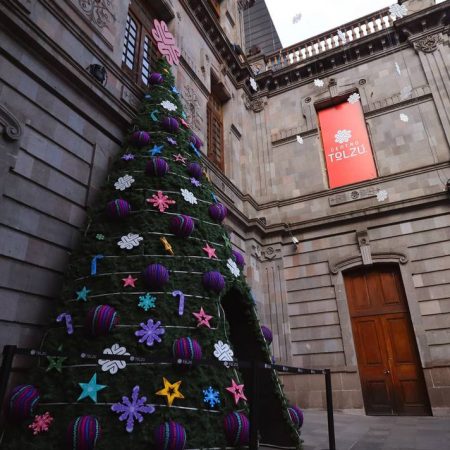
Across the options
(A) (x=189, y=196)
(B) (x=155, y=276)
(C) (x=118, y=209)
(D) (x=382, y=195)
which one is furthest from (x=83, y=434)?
(D) (x=382, y=195)

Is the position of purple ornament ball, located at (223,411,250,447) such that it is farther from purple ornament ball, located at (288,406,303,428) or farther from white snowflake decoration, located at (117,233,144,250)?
white snowflake decoration, located at (117,233,144,250)

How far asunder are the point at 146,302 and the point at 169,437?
4.34 feet

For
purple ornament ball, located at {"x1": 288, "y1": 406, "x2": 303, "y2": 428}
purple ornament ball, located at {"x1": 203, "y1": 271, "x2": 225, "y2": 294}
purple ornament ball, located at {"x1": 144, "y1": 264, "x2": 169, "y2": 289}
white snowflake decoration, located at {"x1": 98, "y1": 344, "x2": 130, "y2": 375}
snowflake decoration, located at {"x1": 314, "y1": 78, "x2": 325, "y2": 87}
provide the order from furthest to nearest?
snowflake decoration, located at {"x1": 314, "y1": 78, "x2": 325, "y2": 87} → purple ornament ball, located at {"x1": 288, "y1": 406, "x2": 303, "y2": 428} → purple ornament ball, located at {"x1": 203, "y1": 271, "x2": 225, "y2": 294} → purple ornament ball, located at {"x1": 144, "y1": 264, "x2": 169, "y2": 289} → white snowflake decoration, located at {"x1": 98, "y1": 344, "x2": 130, "y2": 375}

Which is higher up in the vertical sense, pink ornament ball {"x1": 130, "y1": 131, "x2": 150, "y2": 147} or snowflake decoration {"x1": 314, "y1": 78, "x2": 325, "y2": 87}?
snowflake decoration {"x1": 314, "y1": 78, "x2": 325, "y2": 87}

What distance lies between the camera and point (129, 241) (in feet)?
14.6

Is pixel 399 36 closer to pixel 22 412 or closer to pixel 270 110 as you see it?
pixel 270 110

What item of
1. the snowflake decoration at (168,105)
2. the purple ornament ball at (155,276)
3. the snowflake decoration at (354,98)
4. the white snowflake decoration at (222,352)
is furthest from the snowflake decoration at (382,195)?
the purple ornament ball at (155,276)

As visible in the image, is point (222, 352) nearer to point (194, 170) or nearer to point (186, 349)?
point (186, 349)

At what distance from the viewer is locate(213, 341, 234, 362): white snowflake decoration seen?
12.9 ft

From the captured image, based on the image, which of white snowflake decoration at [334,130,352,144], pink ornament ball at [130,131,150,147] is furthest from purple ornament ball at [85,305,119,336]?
white snowflake decoration at [334,130,352,144]

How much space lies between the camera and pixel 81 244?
15.4 ft

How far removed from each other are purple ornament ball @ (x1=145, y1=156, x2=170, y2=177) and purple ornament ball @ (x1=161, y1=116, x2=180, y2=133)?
972 mm

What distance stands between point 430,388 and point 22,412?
29.8 feet

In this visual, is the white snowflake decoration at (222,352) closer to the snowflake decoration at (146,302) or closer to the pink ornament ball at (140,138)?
the snowflake decoration at (146,302)
